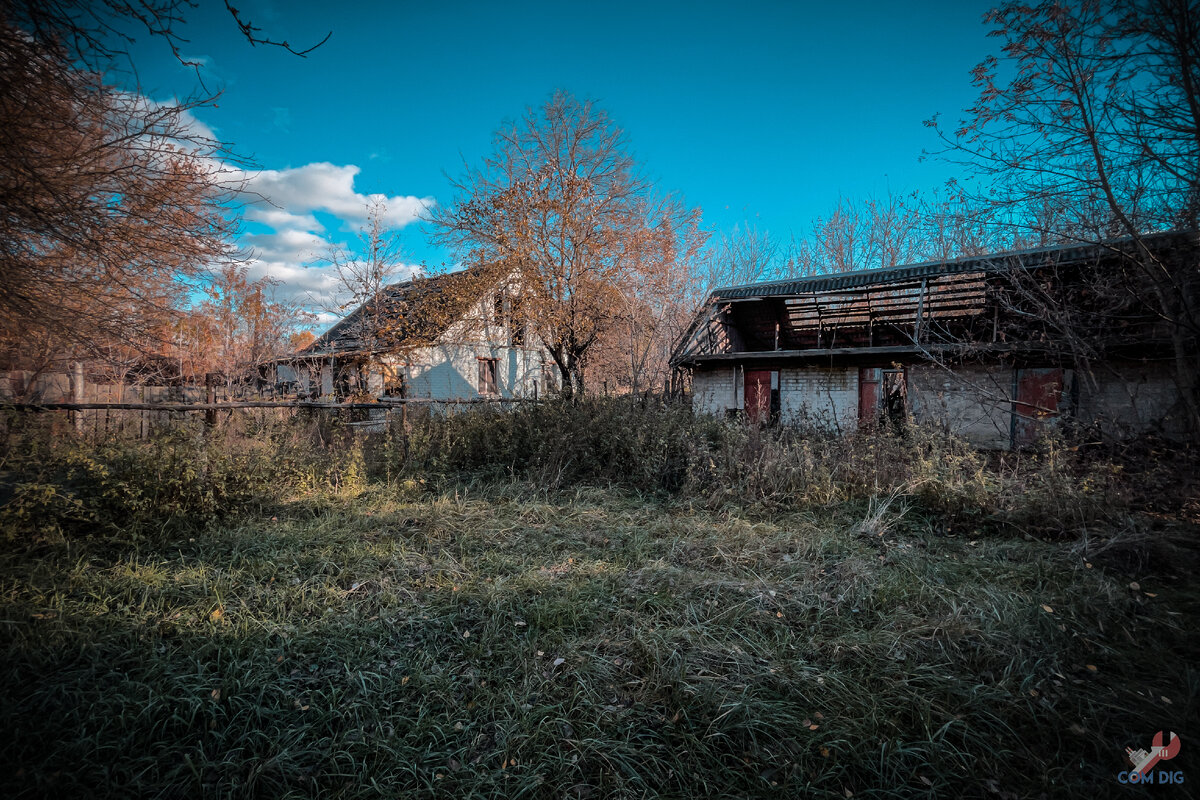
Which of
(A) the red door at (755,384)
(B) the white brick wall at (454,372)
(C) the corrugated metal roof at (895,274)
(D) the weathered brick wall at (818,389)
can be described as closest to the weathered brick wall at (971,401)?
(D) the weathered brick wall at (818,389)

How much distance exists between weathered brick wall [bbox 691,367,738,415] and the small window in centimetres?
824

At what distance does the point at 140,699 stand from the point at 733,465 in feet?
18.6

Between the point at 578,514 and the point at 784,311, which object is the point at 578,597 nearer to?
the point at 578,514

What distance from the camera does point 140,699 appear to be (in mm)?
2422

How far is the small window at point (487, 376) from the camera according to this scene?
19.1 meters

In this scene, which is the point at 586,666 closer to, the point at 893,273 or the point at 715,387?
the point at 715,387

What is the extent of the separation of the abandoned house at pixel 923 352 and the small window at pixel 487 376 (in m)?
8.20

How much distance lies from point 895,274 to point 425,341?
42.9 feet

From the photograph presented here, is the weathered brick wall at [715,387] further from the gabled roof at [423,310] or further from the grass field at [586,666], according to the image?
the grass field at [586,666]

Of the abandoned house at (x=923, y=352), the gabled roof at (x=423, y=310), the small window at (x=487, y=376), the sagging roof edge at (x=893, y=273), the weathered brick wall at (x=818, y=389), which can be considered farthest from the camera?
the small window at (x=487, y=376)

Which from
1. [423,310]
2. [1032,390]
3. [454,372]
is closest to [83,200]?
[423,310]

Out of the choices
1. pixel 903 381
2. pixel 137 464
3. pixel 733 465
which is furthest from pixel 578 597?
pixel 903 381

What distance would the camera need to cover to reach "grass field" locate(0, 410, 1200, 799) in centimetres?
210

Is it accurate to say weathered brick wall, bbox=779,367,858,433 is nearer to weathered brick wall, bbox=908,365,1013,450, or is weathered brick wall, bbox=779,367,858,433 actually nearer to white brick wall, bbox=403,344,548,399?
weathered brick wall, bbox=908,365,1013,450
